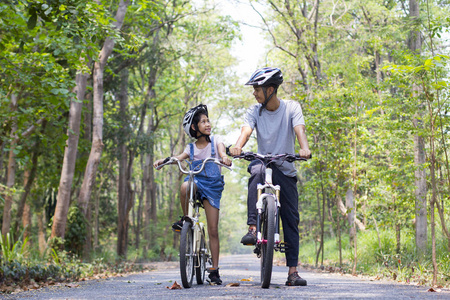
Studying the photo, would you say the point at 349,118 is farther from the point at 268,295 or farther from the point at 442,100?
the point at 268,295

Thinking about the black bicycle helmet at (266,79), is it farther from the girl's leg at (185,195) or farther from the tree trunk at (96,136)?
the tree trunk at (96,136)

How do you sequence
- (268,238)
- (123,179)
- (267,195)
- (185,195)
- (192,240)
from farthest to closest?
(123,179)
(185,195)
(192,240)
(267,195)
(268,238)

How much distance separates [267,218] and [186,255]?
1118 millimetres

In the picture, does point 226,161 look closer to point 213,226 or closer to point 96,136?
point 213,226

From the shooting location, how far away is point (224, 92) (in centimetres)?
3167

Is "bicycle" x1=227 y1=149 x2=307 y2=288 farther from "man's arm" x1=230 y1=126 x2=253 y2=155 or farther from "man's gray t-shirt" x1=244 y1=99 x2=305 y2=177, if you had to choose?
"man's gray t-shirt" x1=244 y1=99 x2=305 y2=177

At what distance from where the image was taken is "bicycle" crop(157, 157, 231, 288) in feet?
18.8

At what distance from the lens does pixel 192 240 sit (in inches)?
236

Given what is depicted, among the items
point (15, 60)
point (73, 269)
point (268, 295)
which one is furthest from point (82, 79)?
point (268, 295)

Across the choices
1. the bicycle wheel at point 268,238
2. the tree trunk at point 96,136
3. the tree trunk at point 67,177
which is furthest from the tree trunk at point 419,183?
the tree trunk at point 96,136

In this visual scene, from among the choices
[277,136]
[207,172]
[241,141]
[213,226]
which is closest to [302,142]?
[277,136]

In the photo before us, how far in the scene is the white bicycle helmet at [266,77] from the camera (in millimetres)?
5566

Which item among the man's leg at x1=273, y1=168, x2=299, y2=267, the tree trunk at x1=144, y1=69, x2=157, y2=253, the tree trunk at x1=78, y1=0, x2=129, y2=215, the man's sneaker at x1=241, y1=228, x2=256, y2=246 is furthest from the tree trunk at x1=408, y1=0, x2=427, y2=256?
the tree trunk at x1=144, y1=69, x2=157, y2=253

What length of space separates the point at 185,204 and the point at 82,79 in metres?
7.78
